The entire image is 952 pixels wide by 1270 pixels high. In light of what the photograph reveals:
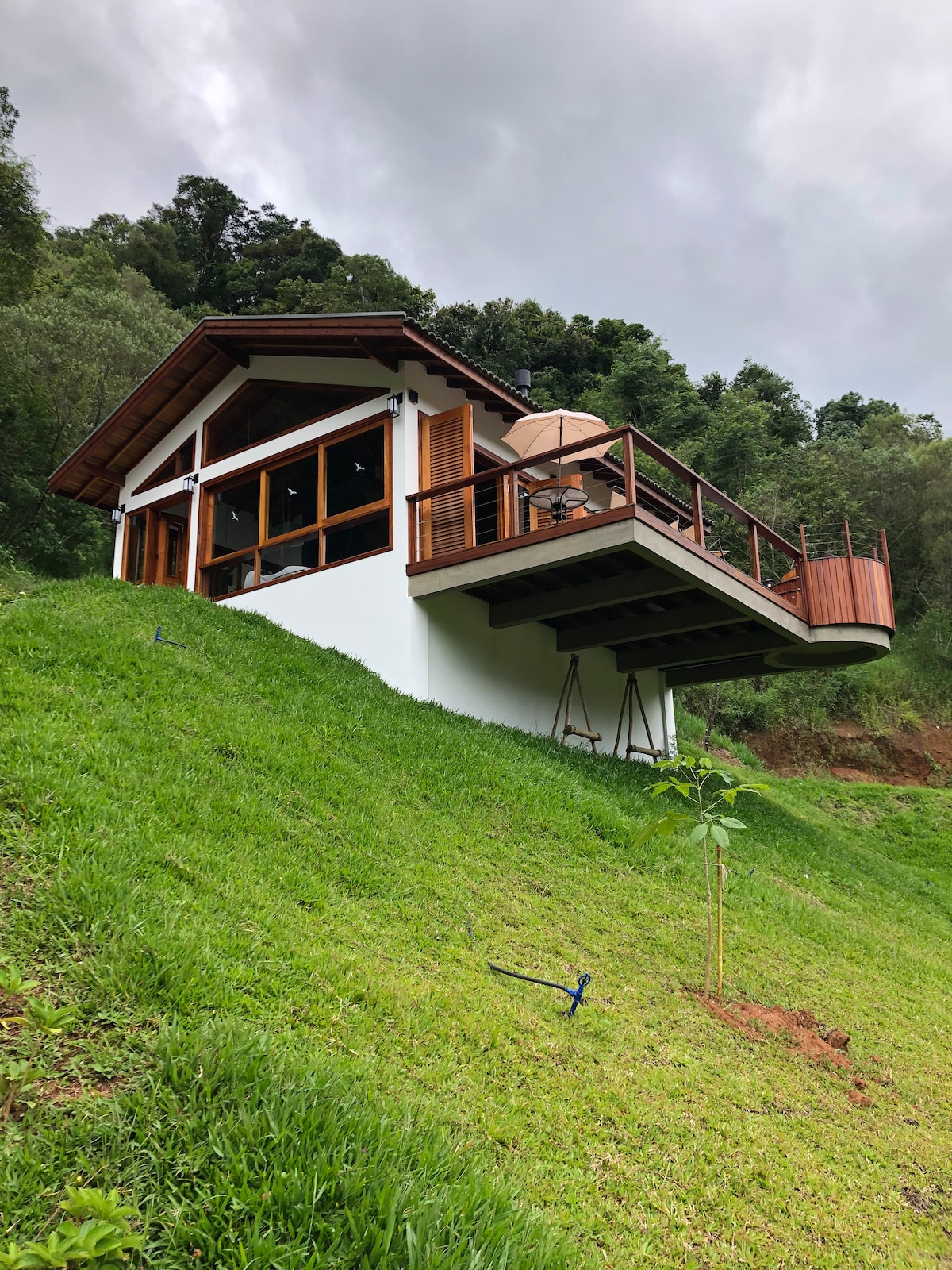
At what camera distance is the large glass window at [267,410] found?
1195 cm

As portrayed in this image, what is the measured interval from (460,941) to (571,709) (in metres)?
7.48

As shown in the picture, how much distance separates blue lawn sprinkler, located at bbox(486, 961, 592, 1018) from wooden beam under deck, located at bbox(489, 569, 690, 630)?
213 inches

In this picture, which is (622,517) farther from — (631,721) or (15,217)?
(15,217)

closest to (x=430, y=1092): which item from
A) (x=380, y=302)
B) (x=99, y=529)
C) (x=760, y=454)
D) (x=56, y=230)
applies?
(x=99, y=529)

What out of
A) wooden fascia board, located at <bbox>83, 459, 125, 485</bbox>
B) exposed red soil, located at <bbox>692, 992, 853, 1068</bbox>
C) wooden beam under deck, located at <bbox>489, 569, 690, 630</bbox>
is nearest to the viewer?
exposed red soil, located at <bbox>692, 992, 853, 1068</bbox>

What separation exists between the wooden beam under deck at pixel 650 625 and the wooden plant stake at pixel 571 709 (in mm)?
295

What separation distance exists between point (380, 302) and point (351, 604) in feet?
85.4

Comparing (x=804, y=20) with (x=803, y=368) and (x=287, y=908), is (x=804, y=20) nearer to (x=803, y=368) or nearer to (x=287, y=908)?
(x=287, y=908)

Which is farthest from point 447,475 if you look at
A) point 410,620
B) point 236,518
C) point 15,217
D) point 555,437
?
point 15,217

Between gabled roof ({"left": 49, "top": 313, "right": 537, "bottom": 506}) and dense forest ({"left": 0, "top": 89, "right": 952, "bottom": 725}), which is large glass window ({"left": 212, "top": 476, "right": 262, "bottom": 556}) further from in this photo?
→ dense forest ({"left": 0, "top": 89, "right": 952, "bottom": 725})

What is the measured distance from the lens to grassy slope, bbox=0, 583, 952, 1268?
3209mm

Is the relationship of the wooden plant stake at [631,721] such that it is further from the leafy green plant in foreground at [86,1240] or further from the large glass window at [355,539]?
the leafy green plant in foreground at [86,1240]

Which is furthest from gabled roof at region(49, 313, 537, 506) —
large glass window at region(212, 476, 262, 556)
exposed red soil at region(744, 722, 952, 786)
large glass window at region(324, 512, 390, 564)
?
exposed red soil at region(744, 722, 952, 786)

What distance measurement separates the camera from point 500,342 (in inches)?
1460
